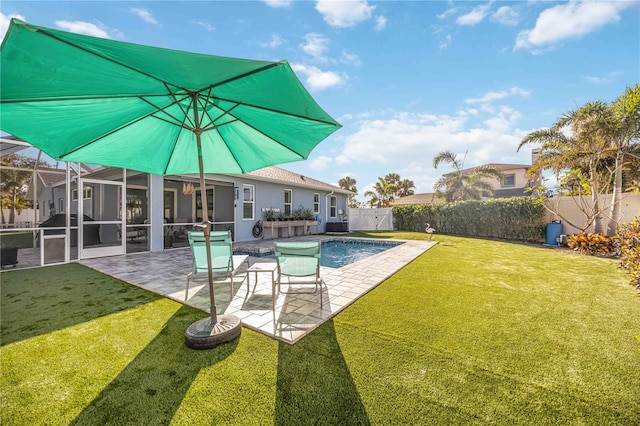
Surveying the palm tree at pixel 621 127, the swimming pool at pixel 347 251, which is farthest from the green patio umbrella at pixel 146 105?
the palm tree at pixel 621 127

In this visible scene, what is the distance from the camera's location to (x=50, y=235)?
733 centimetres

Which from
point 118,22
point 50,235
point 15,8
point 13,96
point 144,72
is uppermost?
point 118,22

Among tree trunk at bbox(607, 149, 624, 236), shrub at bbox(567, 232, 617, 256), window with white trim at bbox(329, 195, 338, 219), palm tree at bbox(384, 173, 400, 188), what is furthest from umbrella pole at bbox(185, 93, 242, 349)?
palm tree at bbox(384, 173, 400, 188)

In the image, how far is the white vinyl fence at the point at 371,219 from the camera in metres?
20.8

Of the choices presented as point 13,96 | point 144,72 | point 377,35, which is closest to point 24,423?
point 13,96

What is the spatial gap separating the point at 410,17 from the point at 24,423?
10756mm

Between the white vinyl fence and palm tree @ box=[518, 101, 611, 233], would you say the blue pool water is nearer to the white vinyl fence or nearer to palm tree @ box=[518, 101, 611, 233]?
the white vinyl fence

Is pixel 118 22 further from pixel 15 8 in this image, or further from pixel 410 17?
pixel 410 17

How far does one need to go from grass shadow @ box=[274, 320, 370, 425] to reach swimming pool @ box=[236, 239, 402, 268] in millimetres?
5017

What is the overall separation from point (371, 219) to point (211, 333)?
19.1 meters

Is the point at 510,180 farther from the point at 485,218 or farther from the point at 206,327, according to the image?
the point at 206,327

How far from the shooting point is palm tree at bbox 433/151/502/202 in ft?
63.4

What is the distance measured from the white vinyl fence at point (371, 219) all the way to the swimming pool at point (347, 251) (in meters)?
7.48

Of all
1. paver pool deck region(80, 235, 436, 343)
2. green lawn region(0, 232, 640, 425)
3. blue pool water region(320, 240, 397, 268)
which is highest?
paver pool deck region(80, 235, 436, 343)
